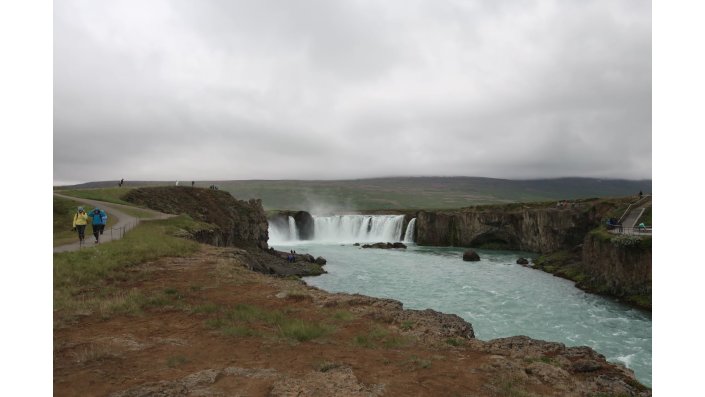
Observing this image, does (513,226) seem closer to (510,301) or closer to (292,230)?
(510,301)

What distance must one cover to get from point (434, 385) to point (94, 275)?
46.5 feet

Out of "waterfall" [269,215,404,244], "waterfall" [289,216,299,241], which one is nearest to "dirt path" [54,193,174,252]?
"waterfall" [269,215,404,244]

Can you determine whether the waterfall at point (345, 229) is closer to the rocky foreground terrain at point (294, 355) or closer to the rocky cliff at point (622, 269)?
the rocky cliff at point (622, 269)

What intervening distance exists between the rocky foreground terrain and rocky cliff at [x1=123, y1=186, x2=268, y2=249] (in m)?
29.3

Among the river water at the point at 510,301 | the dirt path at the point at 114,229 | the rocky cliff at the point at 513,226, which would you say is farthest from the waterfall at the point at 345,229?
the dirt path at the point at 114,229

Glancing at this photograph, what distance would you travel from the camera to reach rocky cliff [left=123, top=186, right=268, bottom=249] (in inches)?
1778

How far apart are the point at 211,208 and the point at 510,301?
3861 cm

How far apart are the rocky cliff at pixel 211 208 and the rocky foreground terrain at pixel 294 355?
2931 cm

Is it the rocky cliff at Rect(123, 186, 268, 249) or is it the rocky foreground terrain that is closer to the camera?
the rocky foreground terrain

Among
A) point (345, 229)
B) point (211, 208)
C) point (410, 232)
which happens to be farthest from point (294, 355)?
point (345, 229)

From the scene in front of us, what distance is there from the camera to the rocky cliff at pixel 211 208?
45.2m

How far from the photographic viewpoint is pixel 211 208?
48844 mm

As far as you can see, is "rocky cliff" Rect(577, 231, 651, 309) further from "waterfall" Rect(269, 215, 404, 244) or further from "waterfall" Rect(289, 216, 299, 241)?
"waterfall" Rect(289, 216, 299, 241)

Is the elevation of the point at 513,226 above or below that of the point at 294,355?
below
